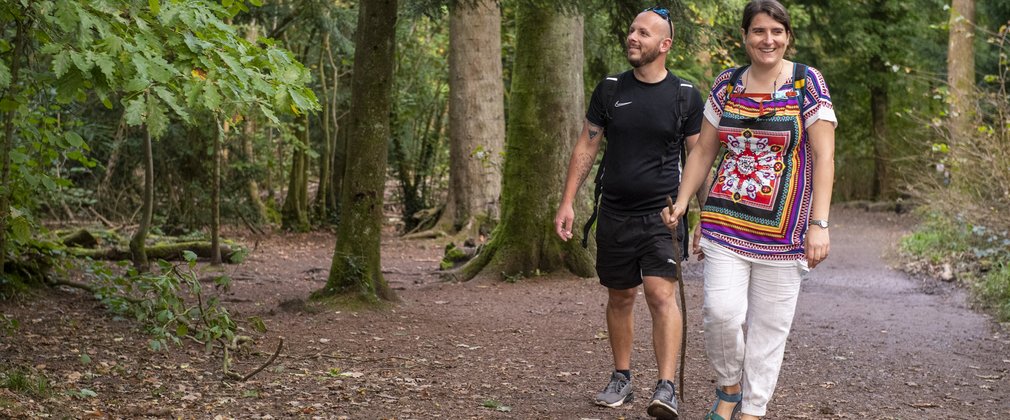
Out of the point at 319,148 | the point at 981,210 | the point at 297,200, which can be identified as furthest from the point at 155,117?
the point at 319,148

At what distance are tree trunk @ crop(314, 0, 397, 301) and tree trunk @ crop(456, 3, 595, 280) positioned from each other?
2.87 metres

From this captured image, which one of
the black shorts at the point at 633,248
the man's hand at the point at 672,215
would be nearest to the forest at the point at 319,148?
the black shorts at the point at 633,248

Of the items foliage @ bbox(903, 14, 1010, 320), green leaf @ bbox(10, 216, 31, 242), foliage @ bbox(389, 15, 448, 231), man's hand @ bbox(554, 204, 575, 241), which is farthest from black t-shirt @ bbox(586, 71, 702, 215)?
foliage @ bbox(389, 15, 448, 231)

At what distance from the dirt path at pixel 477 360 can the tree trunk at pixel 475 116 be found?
21.4 feet

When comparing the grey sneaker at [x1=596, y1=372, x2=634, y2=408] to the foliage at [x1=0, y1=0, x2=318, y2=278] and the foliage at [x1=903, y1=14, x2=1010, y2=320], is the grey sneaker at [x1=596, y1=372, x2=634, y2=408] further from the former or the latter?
the foliage at [x1=903, y1=14, x2=1010, y2=320]

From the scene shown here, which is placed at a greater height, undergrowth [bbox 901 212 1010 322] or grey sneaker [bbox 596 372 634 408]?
undergrowth [bbox 901 212 1010 322]

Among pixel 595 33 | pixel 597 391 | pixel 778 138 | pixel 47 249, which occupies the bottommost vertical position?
pixel 597 391

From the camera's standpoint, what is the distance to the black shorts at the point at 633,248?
532 centimetres

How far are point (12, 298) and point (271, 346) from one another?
7.95ft

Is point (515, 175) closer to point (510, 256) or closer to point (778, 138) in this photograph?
point (510, 256)

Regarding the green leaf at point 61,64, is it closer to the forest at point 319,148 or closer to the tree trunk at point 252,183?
the forest at point 319,148

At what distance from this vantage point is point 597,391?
6117mm

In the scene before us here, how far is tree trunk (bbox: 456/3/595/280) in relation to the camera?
1116cm

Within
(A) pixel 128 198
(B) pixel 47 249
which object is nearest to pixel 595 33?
(A) pixel 128 198
